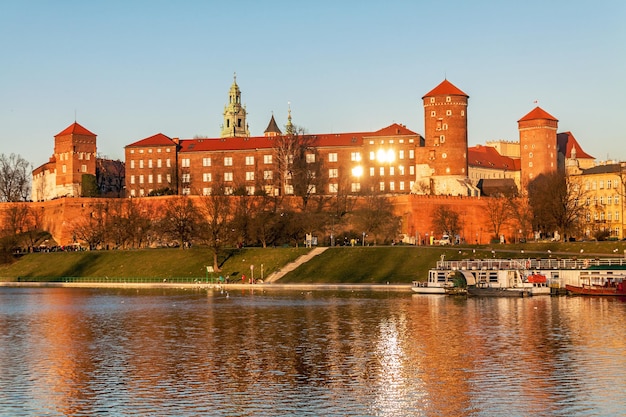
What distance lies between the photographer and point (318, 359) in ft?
125

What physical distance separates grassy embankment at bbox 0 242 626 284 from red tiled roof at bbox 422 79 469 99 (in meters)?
39.4

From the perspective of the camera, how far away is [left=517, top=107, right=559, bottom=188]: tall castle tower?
5236 inches

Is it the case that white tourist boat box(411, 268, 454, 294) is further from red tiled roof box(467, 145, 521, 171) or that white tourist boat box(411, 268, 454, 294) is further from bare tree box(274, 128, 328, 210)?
red tiled roof box(467, 145, 521, 171)

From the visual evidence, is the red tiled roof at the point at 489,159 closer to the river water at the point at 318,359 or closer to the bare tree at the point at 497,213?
the bare tree at the point at 497,213

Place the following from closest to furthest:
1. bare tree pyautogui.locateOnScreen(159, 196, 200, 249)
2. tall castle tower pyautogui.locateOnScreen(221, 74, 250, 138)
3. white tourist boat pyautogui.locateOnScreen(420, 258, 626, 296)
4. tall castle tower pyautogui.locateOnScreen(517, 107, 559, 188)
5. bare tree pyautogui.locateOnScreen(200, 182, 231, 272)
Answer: white tourist boat pyautogui.locateOnScreen(420, 258, 626, 296) → bare tree pyautogui.locateOnScreen(200, 182, 231, 272) → bare tree pyautogui.locateOnScreen(159, 196, 200, 249) → tall castle tower pyautogui.locateOnScreen(517, 107, 559, 188) → tall castle tower pyautogui.locateOnScreen(221, 74, 250, 138)

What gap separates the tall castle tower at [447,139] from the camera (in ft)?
410

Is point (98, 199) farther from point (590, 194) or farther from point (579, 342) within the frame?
point (579, 342)

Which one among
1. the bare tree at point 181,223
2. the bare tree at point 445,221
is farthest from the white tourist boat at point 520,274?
the bare tree at point 445,221

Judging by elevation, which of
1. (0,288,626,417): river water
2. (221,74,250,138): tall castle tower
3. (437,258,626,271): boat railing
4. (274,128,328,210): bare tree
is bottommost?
(0,288,626,417): river water

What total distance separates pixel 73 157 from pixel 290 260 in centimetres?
5801

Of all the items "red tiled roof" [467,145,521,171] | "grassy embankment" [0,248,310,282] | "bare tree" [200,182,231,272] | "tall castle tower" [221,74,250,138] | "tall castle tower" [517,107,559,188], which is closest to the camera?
"grassy embankment" [0,248,310,282]

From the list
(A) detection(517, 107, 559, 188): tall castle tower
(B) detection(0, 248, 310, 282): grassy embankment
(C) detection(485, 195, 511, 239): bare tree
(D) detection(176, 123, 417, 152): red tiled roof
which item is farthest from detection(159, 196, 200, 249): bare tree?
(A) detection(517, 107, 559, 188): tall castle tower

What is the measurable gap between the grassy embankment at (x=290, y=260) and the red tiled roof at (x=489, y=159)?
5578 centimetres

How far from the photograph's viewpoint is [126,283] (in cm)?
9038
